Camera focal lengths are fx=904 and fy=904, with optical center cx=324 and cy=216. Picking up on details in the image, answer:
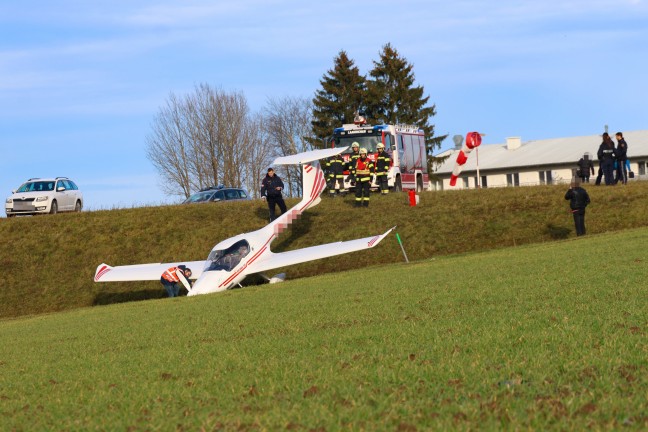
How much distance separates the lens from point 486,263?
Answer: 938 inches

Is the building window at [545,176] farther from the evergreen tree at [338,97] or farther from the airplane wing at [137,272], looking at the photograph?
the airplane wing at [137,272]

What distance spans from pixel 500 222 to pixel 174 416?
3165cm

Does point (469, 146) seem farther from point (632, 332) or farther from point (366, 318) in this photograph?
point (632, 332)

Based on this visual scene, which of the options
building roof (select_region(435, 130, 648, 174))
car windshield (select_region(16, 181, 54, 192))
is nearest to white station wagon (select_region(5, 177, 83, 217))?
car windshield (select_region(16, 181, 54, 192))

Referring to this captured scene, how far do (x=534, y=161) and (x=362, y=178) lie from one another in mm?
52011

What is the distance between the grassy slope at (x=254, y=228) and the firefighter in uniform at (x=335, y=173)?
0.98m

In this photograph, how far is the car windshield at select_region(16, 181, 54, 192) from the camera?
150 ft

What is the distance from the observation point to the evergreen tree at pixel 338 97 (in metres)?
78.4

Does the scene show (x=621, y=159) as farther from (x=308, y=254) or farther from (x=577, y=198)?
(x=308, y=254)

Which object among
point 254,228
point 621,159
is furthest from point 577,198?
point 254,228

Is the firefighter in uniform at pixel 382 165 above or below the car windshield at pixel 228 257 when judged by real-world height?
above

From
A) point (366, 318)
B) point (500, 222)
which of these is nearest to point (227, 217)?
point (500, 222)

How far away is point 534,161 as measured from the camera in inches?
3403

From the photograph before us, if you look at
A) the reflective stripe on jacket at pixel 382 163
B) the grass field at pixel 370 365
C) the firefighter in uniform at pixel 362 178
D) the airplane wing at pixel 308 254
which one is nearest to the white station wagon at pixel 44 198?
the firefighter in uniform at pixel 362 178
